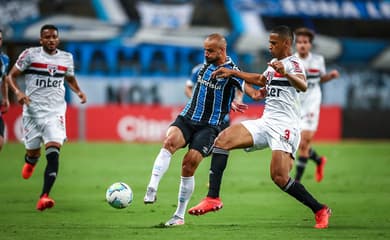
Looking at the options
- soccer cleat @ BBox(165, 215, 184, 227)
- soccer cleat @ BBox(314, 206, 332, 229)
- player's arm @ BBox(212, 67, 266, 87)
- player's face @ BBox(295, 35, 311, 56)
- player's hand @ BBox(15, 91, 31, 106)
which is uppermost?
player's face @ BBox(295, 35, 311, 56)

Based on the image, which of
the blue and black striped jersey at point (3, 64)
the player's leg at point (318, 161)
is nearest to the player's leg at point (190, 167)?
the blue and black striped jersey at point (3, 64)

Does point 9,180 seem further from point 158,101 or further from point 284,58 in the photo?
point 158,101

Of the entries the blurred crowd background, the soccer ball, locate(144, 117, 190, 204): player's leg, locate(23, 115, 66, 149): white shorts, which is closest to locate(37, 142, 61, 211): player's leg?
locate(23, 115, 66, 149): white shorts

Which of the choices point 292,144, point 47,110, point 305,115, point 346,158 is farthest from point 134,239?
point 346,158

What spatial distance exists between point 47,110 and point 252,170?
728cm

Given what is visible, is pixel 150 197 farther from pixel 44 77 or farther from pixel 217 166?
pixel 44 77

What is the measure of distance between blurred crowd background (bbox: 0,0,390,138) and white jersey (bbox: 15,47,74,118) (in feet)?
52.8

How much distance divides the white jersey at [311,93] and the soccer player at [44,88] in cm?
469

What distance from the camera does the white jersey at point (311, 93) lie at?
15.8 m

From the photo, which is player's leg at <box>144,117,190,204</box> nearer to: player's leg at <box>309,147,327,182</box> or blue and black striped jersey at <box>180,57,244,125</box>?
blue and black striped jersey at <box>180,57,244,125</box>

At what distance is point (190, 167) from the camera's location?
34.4 ft

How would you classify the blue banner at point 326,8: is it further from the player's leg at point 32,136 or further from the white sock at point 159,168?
the white sock at point 159,168

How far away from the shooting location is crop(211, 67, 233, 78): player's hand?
1034 cm

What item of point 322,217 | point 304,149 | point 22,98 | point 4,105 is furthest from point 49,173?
point 304,149
